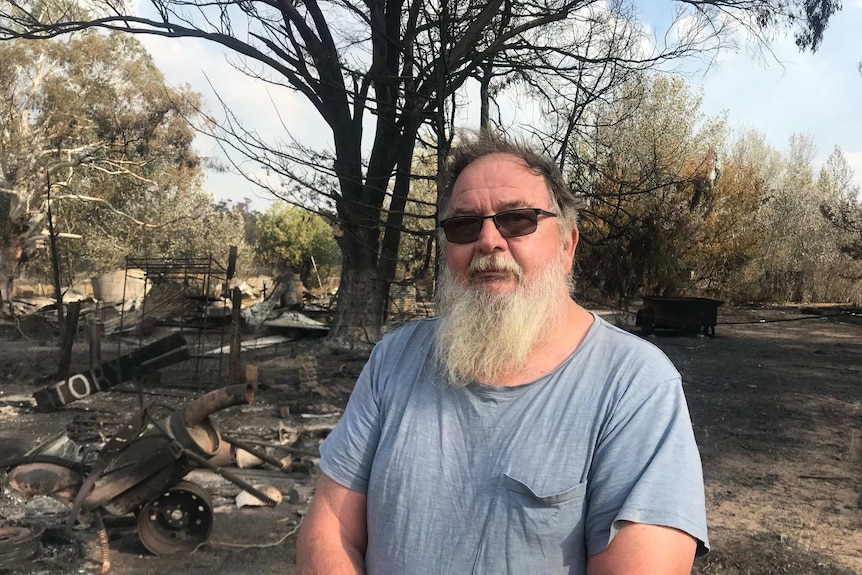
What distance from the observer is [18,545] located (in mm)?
3879

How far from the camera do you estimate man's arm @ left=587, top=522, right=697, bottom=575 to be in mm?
1245

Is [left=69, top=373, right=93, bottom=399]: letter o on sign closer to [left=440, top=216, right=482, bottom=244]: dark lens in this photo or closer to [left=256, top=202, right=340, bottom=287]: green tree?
[left=440, top=216, right=482, bottom=244]: dark lens

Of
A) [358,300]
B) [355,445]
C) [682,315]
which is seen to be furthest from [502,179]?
[682,315]

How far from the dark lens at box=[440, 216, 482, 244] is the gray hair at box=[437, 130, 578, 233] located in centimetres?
9

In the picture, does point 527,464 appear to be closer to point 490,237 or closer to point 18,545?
point 490,237

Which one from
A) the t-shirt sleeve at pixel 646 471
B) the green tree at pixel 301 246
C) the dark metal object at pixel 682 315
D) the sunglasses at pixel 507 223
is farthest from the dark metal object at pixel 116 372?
the green tree at pixel 301 246

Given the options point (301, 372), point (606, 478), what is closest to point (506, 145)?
point (606, 478)

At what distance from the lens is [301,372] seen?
31.0ft

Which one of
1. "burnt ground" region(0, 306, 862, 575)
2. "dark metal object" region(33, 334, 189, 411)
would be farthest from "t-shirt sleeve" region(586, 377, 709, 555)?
"dark metal object" region(33, 334, 189, 411)

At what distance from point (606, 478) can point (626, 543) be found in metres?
0.13

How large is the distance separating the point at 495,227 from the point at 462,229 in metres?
0.10

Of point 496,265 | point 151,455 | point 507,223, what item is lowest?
point 151,455

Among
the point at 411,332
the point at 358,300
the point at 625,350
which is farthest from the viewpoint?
the point at 358,300

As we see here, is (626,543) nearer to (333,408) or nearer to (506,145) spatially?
(506,145)
